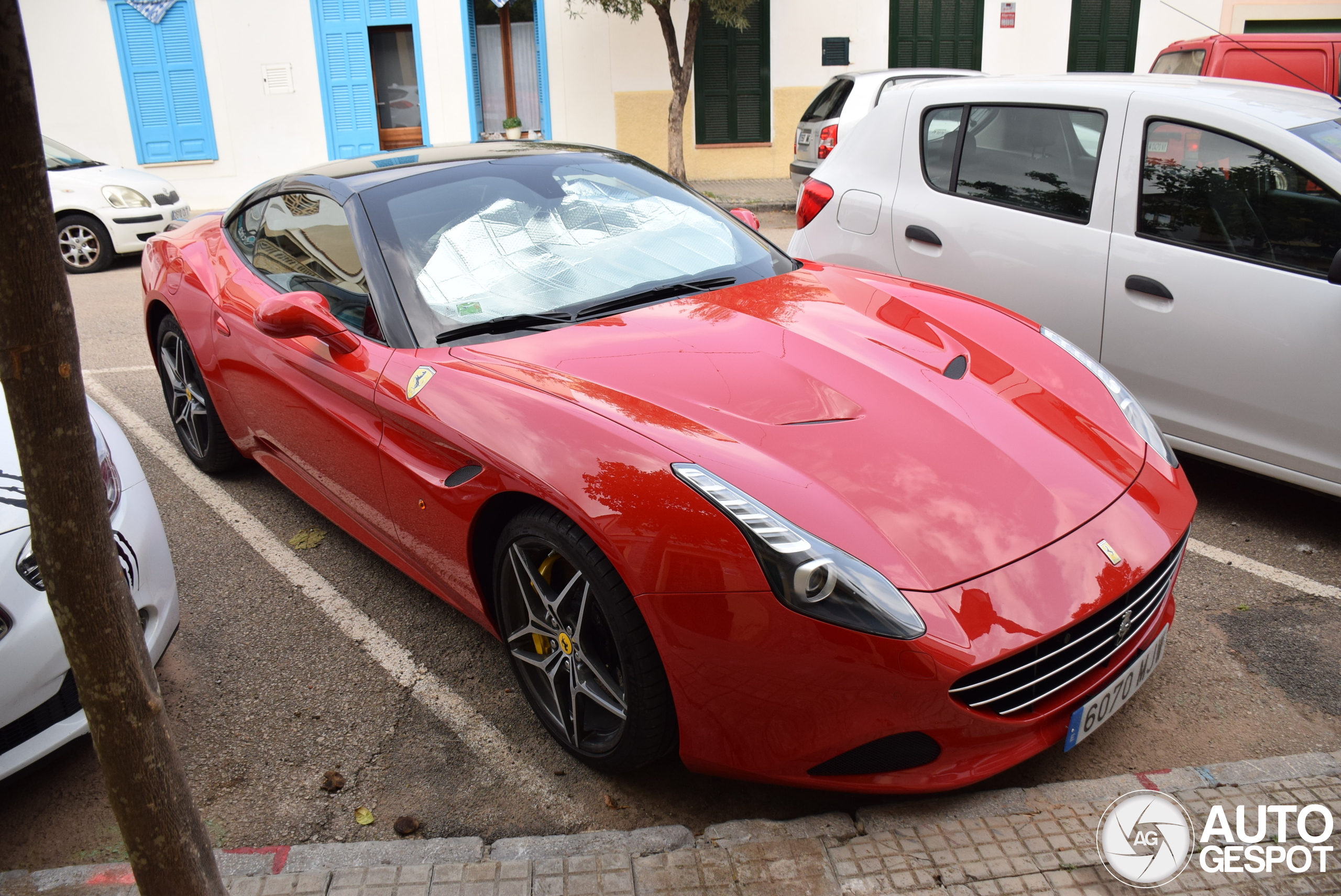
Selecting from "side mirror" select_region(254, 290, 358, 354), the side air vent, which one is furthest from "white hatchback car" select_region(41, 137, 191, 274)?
the side air vent

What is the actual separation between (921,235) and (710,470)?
9.35ft

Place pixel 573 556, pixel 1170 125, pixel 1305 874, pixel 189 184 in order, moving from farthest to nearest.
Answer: pixel 189 184
pixel 1170 125
pixel 573 556
pixel 1305 874

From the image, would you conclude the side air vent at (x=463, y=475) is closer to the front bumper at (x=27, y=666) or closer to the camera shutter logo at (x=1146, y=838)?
the front bumper at (x=27, y=666)

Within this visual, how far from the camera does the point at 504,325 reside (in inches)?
116

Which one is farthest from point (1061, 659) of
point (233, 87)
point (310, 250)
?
point (233, 87)

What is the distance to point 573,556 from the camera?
7.45 feet

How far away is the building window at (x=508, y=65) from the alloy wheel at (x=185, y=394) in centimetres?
1199

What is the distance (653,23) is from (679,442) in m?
14.9

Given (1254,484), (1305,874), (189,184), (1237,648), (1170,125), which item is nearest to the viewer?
(1305,874)

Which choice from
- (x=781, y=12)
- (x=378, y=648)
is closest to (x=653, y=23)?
(x=781, y=12)

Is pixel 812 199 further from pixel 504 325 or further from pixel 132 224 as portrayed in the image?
pixel 132 224

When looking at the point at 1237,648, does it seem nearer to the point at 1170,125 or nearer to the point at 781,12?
the point at 1170,125

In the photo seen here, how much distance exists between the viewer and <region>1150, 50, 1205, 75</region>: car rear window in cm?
952
